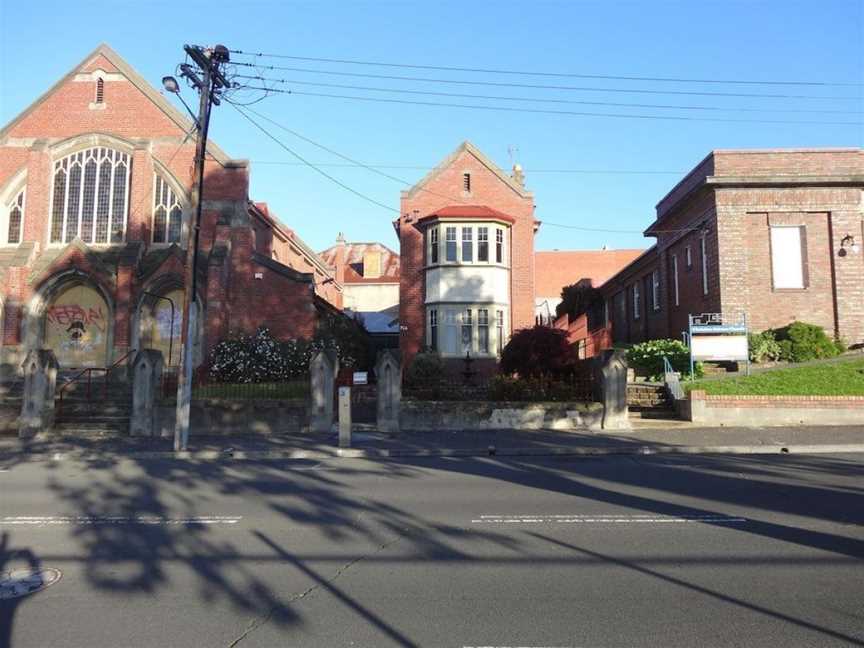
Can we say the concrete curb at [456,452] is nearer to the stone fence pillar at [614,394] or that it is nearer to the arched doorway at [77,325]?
the stone fence pillar at [614,394]

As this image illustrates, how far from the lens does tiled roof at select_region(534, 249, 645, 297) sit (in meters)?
63.1

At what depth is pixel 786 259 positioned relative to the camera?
23703 mm

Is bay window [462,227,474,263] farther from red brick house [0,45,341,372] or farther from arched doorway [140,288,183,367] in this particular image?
arched doorway [140,288,183,367]

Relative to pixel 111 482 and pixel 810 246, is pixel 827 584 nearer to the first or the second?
pixel 111 482

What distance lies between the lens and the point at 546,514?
8039mm

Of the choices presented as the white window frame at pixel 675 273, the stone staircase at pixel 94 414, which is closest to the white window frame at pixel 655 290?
the white window frame at pixel 675 273

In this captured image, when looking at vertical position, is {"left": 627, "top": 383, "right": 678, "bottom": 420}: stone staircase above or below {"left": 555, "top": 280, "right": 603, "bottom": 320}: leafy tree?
below

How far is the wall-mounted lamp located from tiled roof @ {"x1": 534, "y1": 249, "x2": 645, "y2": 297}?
3937cm

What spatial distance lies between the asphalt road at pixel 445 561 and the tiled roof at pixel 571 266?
52927mm

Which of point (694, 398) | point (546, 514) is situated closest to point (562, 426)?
point (694, 398)

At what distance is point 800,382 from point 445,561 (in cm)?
1591

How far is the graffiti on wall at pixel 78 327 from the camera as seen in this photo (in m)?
26.5

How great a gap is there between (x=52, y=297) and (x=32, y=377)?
31.4 feet

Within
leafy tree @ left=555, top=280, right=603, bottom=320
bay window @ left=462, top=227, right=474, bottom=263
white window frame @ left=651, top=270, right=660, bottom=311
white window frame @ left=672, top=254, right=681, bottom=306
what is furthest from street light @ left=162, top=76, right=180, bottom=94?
leafy tree @ left=555, top=280, right=603, bottom=320
